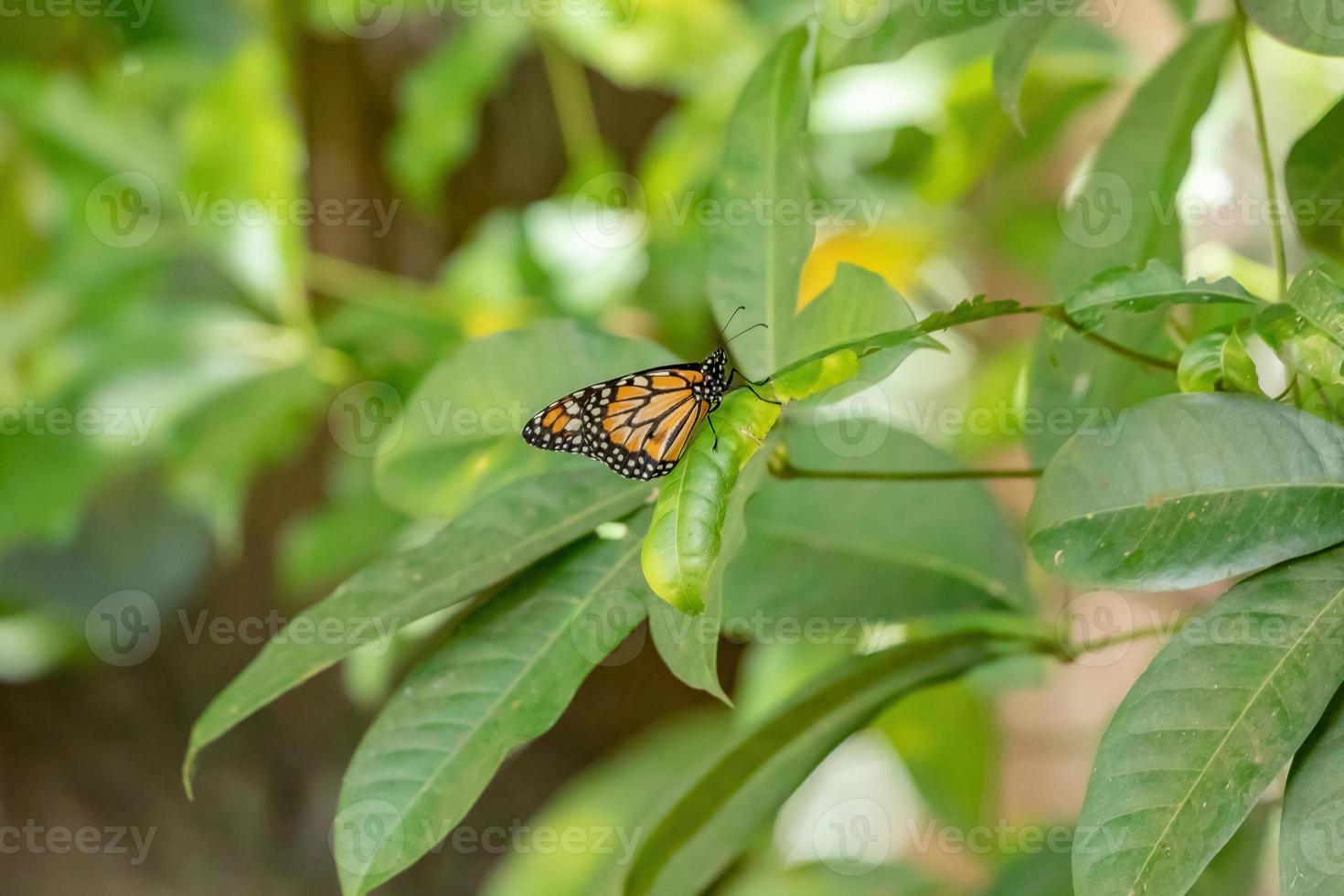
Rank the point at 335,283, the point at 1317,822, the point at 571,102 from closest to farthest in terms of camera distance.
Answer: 1. the point at 1317,822
2. the point at 335,283
3. the point at 571,102

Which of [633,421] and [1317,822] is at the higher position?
[633,421]

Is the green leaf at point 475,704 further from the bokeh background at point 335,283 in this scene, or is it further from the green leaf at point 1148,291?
the bokeh background at point 335,283

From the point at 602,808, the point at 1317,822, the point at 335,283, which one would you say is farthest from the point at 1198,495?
the point at 335,283

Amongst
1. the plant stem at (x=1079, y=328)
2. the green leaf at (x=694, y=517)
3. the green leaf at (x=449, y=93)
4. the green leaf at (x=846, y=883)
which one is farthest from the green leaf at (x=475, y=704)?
the green leaf at (x=449, y=93)

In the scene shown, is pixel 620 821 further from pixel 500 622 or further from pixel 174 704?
pixel 174 704

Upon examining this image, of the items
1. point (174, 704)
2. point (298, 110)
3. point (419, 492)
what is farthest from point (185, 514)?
point (419, 492)

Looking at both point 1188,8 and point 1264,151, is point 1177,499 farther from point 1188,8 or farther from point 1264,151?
point 1188,8
